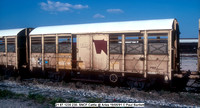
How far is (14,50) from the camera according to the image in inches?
539

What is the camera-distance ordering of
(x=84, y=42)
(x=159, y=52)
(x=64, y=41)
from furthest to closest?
(x=64, y=41), (x=84, y=42), (x=159, y=52)

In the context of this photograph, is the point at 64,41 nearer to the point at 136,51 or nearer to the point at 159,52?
the point at 136,51

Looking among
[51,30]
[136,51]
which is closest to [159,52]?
[136,51]

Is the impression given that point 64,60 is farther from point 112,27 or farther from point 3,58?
point 3,58

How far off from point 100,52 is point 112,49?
73 centimetres

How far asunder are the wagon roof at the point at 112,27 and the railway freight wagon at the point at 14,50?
2.10 metres

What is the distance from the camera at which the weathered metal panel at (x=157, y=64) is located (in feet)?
28.8

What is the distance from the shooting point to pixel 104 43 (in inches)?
396

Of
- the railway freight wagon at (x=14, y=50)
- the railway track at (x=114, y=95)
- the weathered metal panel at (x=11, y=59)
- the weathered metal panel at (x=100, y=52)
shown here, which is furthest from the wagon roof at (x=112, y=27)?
the railway track at (x=114, y=95)

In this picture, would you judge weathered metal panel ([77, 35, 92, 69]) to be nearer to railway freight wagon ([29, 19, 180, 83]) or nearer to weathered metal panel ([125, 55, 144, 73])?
railway freight wagon ([29, 19, 180, 83])

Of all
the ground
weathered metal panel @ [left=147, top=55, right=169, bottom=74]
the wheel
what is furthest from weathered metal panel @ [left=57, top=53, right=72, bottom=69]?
weathered metal panel @ [left=147, top=55, right=169, bottom=74]

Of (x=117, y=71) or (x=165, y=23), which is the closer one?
(x=165, y=23)

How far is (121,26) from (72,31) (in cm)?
302

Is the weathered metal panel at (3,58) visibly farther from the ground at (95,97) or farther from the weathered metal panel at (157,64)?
the weathered metal panel at (157,64)
